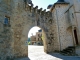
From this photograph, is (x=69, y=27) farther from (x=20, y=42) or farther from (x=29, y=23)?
(x=20, y=42)

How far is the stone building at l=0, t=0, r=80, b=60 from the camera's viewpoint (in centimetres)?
696

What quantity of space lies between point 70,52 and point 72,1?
21.5 ft

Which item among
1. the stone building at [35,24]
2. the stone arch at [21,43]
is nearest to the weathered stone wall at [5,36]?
the stone building at [35,24]

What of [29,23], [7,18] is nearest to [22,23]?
[29,23]

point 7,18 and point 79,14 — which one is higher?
point 79,14

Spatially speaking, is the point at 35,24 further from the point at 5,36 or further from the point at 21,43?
the point at 5,36

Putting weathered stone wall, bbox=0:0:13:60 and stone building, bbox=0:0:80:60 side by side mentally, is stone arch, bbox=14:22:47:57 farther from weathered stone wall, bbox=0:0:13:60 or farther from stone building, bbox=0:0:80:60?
weathered stone wall, bbox=0:0:13:60

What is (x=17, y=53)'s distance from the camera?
783 cm

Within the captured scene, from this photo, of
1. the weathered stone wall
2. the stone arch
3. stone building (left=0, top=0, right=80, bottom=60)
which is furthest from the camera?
the stone arch

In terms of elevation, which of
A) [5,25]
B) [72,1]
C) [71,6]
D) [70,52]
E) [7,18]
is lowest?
[70,52]

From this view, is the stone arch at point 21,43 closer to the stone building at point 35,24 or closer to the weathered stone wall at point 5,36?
the stone building at point 35,24

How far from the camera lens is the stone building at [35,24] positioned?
696 cm

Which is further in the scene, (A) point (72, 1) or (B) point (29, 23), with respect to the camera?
(A) point (72, 1)

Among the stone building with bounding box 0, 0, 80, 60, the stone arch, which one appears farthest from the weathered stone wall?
the stone arch
